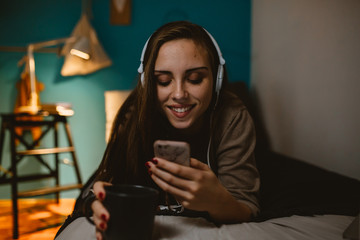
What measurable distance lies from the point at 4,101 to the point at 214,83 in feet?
6.52

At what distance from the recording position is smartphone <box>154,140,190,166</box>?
474 millimetres

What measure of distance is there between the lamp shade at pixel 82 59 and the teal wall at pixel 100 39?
11 centimetres

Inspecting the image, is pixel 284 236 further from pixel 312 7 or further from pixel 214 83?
pixel 312 7

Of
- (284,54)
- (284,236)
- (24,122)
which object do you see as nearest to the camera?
(284,236)

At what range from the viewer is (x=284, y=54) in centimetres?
158

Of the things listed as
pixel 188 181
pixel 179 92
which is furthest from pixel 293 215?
pixel 179 92

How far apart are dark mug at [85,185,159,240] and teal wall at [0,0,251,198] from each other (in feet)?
6.27

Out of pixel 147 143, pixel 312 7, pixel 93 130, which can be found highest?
pixel 312 7

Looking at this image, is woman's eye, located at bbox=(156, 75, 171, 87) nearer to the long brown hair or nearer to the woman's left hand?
the long brown hair

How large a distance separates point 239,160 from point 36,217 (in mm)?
1629

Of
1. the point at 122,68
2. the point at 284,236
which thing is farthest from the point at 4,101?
the point at 284,236

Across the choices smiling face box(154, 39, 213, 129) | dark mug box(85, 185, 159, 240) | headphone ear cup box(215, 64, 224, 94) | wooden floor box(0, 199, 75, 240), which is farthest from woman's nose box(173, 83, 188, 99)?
wooden floor box(0, 199, 75, 240)

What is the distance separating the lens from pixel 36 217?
1.83 m

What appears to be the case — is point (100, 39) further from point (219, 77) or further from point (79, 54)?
point (219, 77)
